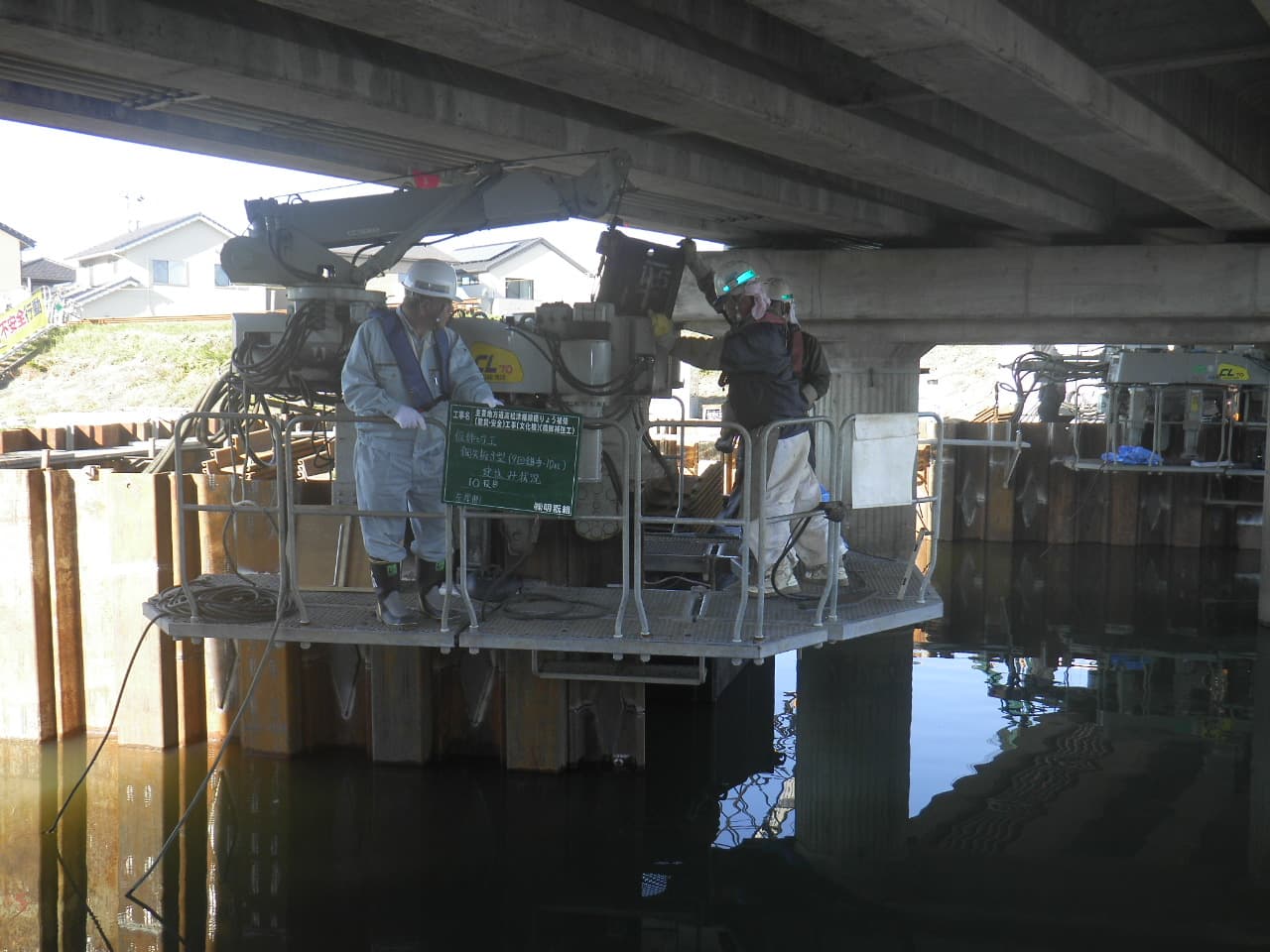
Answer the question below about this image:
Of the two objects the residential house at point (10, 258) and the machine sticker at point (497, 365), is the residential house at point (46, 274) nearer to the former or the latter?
the residential house at point (10, 258)

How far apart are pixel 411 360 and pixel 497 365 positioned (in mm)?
1492

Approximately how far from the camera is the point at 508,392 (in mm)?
8750

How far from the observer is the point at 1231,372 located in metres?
19.7

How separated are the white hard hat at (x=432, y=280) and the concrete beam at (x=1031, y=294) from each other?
9126 mm

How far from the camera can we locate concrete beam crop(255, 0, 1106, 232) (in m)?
6.52

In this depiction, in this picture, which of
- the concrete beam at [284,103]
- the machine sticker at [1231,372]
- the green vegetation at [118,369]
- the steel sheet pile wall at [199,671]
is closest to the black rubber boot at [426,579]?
the steel sheet pile wall at [199,671]

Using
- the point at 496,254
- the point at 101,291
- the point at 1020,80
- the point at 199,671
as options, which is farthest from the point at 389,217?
the point at 101,291

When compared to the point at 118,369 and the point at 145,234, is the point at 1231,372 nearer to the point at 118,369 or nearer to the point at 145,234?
the point at 118,369

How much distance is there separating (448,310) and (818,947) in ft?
15.5

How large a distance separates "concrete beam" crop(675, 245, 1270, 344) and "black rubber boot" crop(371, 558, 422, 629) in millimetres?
9352

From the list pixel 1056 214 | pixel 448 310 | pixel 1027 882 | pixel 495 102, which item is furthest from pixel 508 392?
pixel 1056 214

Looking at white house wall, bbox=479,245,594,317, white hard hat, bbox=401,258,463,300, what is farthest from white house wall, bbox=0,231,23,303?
white hard hat, bbox=401,258,463,300

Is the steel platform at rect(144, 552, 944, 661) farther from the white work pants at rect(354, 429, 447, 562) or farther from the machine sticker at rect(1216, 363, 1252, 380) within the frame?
the machine sticker at rect(1216, 363, 1252, 380)

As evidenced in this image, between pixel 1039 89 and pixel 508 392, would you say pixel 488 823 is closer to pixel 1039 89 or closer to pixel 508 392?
pixel 508 392
